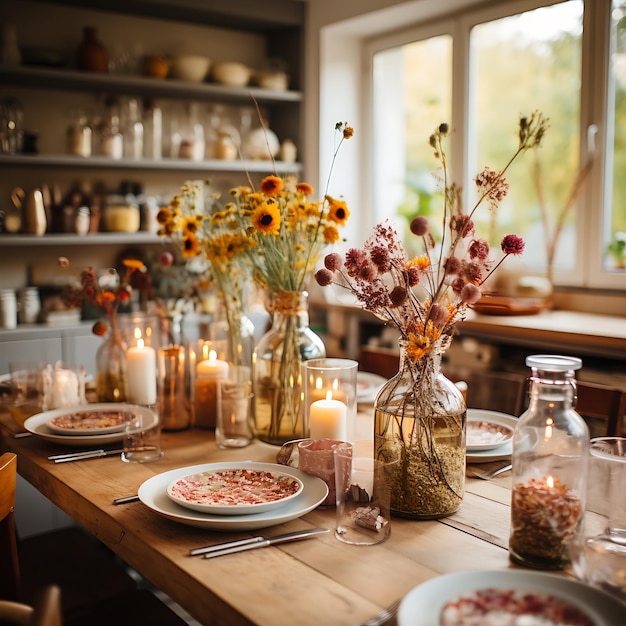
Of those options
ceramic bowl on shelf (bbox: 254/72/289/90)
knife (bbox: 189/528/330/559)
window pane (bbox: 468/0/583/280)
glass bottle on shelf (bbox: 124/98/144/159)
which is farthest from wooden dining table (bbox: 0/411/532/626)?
ceramic bowl on shelf (bbox: 254/72/289/90)

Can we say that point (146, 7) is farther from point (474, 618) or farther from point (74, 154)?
point (474, 618)

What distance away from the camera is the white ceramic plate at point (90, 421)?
1.66 m

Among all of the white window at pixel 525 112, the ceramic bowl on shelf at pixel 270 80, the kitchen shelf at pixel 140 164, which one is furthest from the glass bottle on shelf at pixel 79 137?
the white window at pixel 525 112

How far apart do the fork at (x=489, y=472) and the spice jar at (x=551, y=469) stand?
39cm

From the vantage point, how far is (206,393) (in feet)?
6.07

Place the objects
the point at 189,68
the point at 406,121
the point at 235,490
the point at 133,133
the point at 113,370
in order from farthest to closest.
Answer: the point at 406,121
the point at 189,68
the point at 133,133
the point at 113,370
the point at 235,490

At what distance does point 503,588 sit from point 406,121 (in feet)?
11.5

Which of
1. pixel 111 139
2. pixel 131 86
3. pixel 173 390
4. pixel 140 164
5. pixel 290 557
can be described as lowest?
pixel 290 557

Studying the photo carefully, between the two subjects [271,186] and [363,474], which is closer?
[363,474]

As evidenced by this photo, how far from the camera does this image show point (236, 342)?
6.08 feet

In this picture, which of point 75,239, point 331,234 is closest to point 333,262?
point 331,234

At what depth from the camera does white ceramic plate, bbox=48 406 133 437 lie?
1664 mm

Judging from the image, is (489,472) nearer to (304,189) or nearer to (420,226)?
(420,226)

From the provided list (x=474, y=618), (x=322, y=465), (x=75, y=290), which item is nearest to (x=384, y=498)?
(x=322, y=465)
